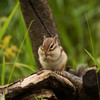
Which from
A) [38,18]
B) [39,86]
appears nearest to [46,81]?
[39,86]

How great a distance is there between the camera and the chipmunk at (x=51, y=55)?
387cm

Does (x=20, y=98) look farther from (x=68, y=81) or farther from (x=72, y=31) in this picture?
(x=72, y=31)

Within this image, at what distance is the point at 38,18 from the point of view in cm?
456

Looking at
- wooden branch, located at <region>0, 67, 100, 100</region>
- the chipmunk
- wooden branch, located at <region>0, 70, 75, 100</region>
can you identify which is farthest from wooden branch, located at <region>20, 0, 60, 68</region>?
wooden branch, located at <region>0, 70, 75, 100</region>

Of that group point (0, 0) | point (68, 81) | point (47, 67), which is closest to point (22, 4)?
point (47, 67)

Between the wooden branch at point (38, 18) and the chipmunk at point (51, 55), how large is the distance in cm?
64

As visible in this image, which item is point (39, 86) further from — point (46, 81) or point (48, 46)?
point (48, 46)

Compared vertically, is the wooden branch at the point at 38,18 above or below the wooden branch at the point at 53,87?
above

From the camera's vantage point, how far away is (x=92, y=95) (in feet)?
12.9

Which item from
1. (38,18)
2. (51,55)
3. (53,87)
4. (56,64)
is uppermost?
(38,18)

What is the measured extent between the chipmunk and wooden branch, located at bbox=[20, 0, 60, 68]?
0.64 meters

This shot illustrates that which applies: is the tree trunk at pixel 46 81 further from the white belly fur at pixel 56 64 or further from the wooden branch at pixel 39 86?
the white belly fur at pixel 56 64

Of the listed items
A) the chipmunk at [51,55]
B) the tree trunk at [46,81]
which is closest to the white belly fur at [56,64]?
the chipmunk at [51,55]

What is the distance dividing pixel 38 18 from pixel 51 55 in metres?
0.82
